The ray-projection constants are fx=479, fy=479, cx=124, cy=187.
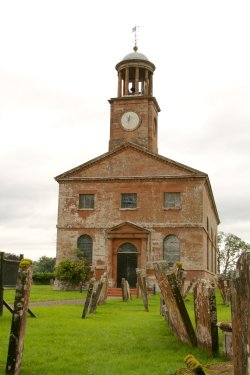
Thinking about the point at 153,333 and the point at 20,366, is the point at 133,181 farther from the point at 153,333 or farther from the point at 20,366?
the point at 20,366

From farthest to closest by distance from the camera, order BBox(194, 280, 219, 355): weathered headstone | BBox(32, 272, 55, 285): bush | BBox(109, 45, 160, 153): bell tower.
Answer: BBox(32, 272, 55, 285): bush → BBox(109, 45, 160, 153): bell tower → BBox(194, 280, 219, 355): weathered headstone

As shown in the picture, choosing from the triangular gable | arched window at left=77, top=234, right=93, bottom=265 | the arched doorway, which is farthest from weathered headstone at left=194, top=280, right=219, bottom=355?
arched window at left=77, top=234, right=93, bottom=265

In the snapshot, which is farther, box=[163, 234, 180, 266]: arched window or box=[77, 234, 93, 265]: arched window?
box=[77, 234, 93, 265]: arched window

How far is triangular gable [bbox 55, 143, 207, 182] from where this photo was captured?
125 feet

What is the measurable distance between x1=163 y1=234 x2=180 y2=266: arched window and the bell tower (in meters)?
8.49

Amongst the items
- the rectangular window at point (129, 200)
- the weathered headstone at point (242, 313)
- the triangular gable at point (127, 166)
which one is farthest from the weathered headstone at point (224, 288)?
the weathered headstone at point (242, 313)

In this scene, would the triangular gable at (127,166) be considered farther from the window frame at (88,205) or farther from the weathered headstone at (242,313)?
the weathered headstone at (242,313)

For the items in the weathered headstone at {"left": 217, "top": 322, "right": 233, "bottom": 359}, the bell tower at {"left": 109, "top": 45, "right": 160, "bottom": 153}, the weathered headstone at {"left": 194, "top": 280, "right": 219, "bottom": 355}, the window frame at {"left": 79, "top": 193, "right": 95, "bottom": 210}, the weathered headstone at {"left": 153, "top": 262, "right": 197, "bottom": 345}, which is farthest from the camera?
the bell tower at {"left": 109, "top": 45, "right": 160, "bottom": 153}

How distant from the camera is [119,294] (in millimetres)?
34688

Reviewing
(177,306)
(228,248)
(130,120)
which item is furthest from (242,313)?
(228,248)

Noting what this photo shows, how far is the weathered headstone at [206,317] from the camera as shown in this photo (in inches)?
304

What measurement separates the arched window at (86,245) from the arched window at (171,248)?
5.97m

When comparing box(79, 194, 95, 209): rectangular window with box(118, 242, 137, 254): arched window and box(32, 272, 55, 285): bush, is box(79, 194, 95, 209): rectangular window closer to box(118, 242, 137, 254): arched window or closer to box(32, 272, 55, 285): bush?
box(118, 242, 137, 254): arched window

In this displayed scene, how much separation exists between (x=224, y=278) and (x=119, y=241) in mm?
15362
